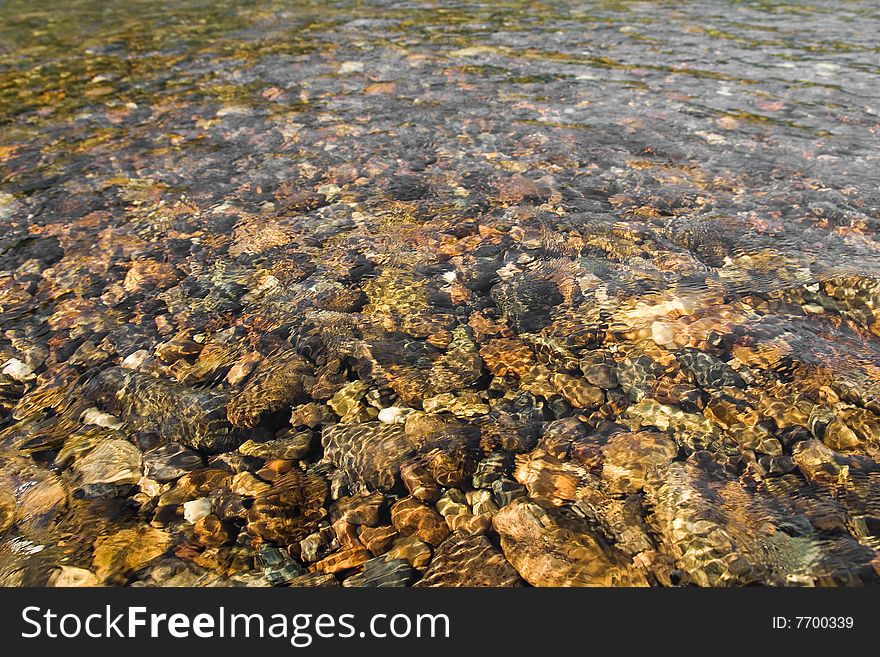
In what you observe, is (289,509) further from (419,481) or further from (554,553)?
(554,553)

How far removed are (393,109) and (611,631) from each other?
303 inches

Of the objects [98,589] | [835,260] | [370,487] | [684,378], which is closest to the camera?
[98,589]

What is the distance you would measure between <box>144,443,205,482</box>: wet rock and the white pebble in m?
0.24

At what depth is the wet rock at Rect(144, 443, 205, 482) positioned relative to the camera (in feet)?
11.2

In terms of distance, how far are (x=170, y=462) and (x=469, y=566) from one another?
6.14 feet

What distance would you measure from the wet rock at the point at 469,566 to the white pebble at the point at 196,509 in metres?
1.25

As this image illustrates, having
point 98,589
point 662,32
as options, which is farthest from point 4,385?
point 662,32

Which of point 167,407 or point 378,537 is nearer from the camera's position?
point 378,537

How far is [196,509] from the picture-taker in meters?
3.21

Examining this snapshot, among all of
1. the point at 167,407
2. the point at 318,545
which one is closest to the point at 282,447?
the point at 318,545

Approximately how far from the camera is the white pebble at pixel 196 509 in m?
3.17

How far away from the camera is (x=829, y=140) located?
7.13 metres

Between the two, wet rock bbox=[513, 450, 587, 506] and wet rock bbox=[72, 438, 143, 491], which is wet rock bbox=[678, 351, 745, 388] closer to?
wet rock bbox=[513, 450, 587, 506]

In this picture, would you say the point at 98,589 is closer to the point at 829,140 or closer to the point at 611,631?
the point at 611,631
